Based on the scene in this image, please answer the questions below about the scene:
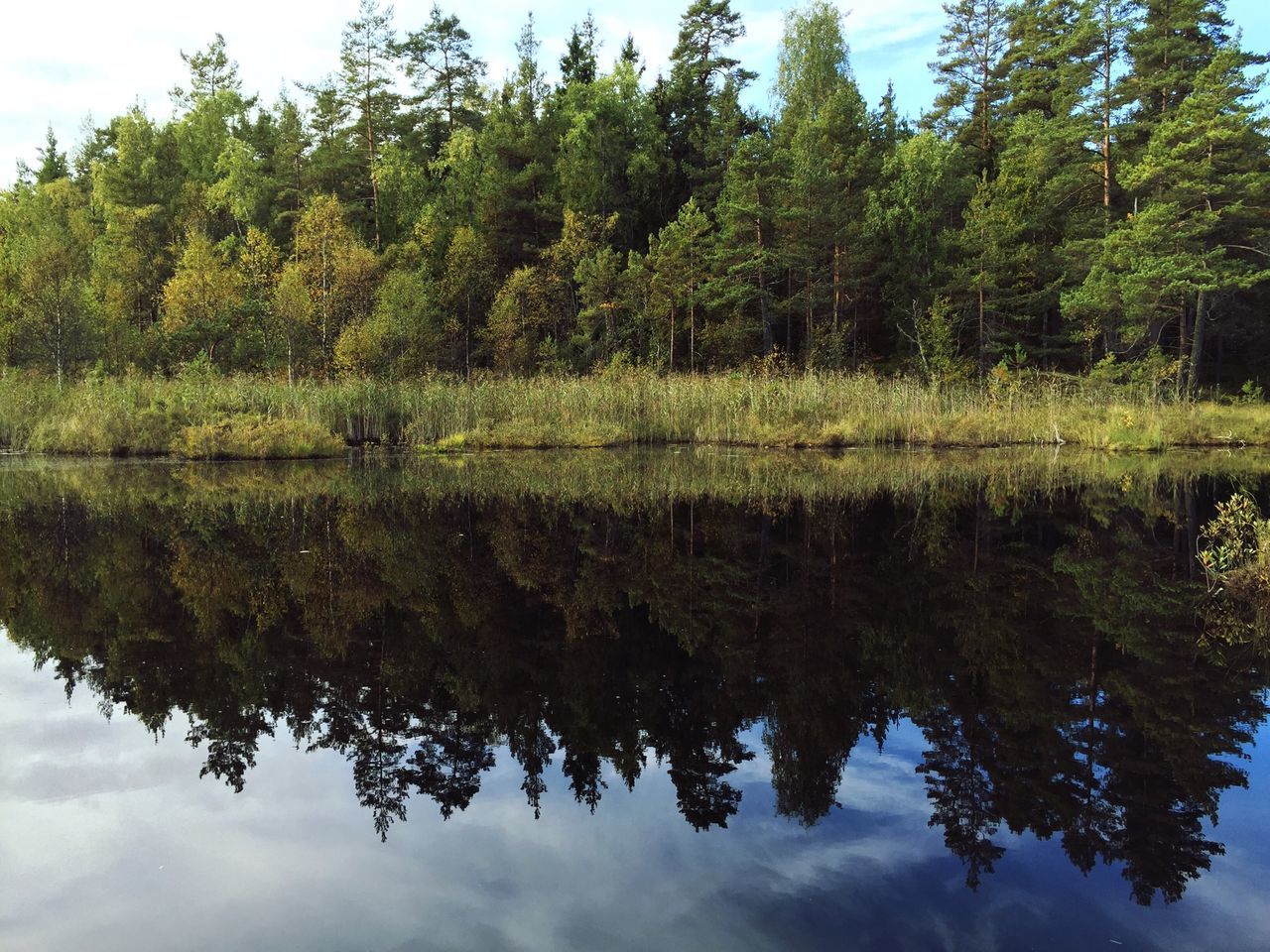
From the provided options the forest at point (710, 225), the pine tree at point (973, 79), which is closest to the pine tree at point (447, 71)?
the forest at point (710, 225)

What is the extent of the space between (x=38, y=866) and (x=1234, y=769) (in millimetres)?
4875

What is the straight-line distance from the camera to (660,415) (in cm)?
2281

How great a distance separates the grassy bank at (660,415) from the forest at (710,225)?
10.8 ft

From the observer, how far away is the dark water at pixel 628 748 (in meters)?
2.83

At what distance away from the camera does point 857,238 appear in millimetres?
31250

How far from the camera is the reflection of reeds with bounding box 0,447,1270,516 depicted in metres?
12.3

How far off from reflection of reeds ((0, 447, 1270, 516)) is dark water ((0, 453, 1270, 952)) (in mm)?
3751

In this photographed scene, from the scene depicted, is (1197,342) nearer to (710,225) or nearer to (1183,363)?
(1183,363)

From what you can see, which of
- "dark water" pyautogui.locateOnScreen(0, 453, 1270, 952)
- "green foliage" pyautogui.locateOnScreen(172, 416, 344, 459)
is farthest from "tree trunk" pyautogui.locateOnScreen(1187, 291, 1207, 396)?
"green foliage" pyautogui.locateOnScreen(172, 416, 344, 459)

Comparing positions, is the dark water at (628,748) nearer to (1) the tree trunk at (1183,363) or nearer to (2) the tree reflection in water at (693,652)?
(2) the tree reflection in water at (693,652)

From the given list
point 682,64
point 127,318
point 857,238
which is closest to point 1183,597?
point 857,238

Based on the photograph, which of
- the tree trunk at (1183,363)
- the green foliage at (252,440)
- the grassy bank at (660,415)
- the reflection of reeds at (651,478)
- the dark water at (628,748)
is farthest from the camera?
the tree trunk at (1183,363)

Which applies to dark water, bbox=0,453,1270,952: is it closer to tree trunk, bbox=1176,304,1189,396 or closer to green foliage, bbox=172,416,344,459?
green foliage, bbox=172,416,344,459

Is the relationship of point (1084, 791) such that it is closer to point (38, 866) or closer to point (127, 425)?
point (38, 866)
